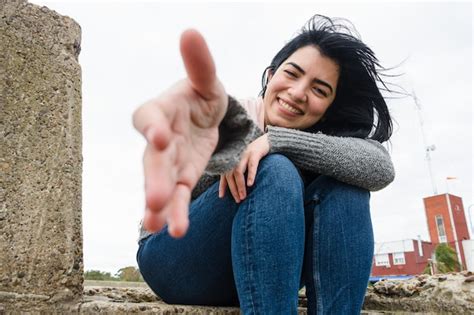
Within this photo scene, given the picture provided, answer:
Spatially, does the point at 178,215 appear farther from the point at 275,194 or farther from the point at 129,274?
the point at 129,274

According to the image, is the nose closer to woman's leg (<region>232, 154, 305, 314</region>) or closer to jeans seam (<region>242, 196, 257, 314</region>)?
woman's leg (<region>232, 154, 305, 314</region>)

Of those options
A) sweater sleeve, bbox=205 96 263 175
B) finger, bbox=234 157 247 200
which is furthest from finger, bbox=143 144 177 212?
finger, bbox=234 157 247 200

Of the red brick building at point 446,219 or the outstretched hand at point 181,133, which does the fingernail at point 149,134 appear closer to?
the outstretched hand at point 181,133

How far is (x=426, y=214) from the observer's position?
25.7 meters

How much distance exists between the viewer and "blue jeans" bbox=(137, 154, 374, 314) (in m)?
1.25

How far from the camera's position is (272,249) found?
125cm

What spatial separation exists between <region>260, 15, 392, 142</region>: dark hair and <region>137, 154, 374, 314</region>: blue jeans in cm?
49

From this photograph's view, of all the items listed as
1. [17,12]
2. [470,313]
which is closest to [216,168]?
[17,12]

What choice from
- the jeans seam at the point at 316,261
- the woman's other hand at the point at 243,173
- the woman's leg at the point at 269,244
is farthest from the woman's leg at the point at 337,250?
the woman's other hand at the point at 243,173

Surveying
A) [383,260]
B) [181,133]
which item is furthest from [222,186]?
[383,260]

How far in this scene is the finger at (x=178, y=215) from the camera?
0.69m

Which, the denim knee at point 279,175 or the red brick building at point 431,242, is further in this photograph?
the red brick building at point 431,242

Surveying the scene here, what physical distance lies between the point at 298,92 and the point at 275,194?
627mm

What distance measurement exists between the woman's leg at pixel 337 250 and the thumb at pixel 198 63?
0.68 meters
